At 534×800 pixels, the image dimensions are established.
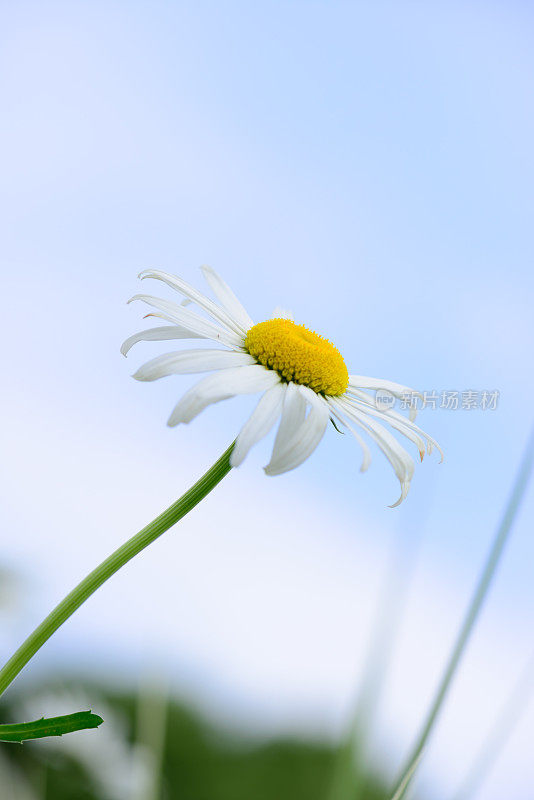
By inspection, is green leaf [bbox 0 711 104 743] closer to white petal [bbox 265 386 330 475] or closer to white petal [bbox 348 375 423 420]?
white petal [bbox 265 386 330 475]

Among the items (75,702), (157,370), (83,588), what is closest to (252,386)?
(157,370)

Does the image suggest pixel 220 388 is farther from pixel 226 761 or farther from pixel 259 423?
pixel 226 761

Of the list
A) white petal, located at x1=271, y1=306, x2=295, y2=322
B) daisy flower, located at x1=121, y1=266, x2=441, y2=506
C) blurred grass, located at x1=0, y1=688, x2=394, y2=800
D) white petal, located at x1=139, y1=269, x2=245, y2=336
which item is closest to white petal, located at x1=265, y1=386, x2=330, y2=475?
daisy flower, located at x1=121, y1=266, x2=441, y2=506

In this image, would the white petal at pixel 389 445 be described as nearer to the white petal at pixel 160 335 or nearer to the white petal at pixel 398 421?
the white petal at pixel 398 421

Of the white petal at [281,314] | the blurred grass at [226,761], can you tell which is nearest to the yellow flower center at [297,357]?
the white petal at [281,314]

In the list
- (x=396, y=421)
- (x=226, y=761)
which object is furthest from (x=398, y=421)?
(x=226, y=761)

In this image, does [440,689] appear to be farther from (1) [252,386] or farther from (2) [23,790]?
(2) [23,790]
